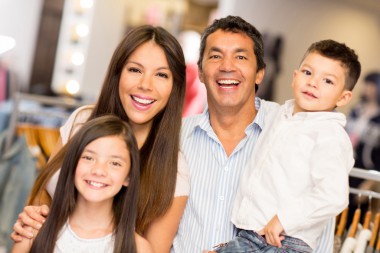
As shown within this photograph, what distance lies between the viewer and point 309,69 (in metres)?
2.03

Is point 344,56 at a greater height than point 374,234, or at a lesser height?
greater

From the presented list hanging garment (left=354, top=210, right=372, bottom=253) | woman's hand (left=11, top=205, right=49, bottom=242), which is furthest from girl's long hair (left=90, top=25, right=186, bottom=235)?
hanging garment (left=354, top=210, right=372, bottom=253)

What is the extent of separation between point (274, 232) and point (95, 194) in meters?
0.57

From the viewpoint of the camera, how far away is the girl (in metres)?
1.97

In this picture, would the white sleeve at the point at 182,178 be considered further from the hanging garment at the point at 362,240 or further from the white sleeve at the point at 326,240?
the hanging garment at the point at 362,240

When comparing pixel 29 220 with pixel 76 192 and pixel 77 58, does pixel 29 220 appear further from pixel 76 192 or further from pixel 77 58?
pixel 77 58

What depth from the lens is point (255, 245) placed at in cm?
201

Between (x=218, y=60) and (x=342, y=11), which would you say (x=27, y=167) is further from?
(x=342, y=11)

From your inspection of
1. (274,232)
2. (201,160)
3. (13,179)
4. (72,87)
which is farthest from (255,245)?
(72,87)

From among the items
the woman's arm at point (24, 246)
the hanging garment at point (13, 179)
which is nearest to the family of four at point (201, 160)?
the woman's arm at point (24, 246)

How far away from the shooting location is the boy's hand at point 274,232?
6.31 ft

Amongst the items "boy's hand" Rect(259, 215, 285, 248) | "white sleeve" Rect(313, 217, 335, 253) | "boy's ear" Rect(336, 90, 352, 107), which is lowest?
"white sleeve" Rect(313, 217, 335, 253)

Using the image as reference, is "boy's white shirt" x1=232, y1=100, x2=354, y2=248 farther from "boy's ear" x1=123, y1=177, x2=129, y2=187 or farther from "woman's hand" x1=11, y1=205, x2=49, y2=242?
"woman's hand" x1=11, y1=205, x2=49, y2=242

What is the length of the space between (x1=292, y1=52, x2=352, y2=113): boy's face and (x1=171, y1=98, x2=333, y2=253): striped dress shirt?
0.88 feet
